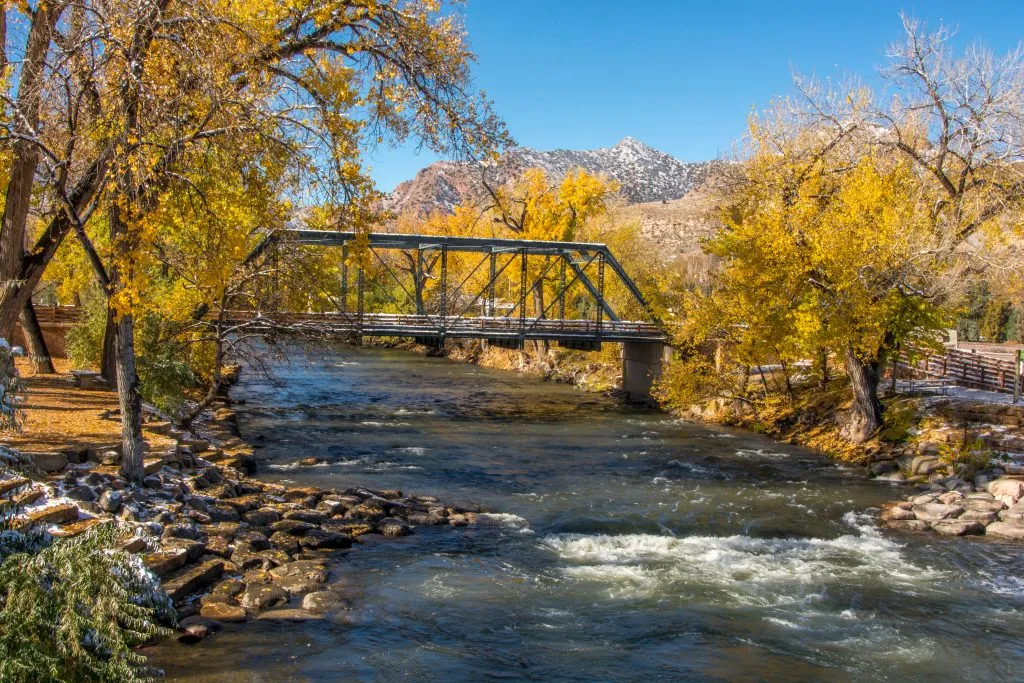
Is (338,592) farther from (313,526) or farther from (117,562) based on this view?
(117,562)

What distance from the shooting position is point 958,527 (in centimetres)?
1569

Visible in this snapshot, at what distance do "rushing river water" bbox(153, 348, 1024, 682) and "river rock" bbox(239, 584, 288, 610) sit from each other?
667 millimetres

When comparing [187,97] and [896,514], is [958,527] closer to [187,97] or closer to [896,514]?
[896,514]

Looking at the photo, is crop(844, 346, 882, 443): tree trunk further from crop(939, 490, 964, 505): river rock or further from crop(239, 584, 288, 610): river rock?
crop(239, 584, 288, 610): river rock

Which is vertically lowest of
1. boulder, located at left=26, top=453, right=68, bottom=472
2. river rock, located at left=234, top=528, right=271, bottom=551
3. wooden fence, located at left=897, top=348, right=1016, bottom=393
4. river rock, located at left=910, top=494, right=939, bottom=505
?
river rock, located at left=910, top=494, right=939, bottom=505

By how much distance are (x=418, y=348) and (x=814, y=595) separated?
5084 cm

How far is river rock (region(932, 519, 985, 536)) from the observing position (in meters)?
15.6

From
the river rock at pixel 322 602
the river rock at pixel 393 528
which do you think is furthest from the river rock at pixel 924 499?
the river rock at pixel 322 602

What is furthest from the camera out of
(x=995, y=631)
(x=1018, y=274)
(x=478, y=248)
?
(x=478, y=248)

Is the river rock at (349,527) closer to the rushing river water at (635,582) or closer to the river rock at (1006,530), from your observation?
the rushing river water at (635,582)

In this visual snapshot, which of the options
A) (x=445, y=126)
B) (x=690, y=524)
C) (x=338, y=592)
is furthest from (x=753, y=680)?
(x=445, y=126)

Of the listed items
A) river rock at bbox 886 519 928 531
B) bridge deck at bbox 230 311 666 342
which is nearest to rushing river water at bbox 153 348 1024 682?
river rock at bbox 886 519 928 531

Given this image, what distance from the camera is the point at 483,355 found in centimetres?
5338

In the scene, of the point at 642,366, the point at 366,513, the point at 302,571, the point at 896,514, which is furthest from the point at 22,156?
the point at 642,366
